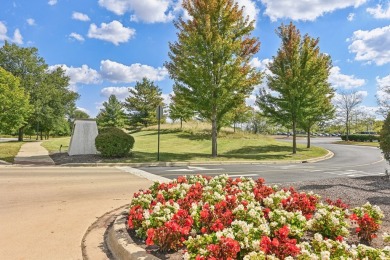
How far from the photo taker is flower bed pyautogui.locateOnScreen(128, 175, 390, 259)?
3.17 m

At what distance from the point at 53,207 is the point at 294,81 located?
78.3 feet

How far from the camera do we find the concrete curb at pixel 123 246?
365 centimetres

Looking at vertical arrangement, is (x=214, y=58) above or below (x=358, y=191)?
above

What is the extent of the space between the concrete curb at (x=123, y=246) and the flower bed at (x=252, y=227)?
19 cm

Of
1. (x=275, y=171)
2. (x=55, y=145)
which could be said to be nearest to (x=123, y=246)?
(x=275, y=171)

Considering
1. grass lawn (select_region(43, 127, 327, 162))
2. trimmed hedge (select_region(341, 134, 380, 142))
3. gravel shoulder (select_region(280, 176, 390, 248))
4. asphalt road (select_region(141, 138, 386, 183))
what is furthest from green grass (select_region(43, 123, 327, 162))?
trimmed hedge (select_region(341, 134, 380, 142))

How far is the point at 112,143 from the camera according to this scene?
57.4 feet

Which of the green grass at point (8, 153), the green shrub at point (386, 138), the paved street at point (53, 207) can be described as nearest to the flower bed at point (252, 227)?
the paved street at point (53, 207)

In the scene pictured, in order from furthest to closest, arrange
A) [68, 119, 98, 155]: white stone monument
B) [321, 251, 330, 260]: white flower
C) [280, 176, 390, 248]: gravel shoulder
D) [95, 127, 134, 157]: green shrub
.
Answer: [68, 119, 98, 155]: white stone monument
[95, 127, 134, 157]: green shrub
[280, 176, 390, 248]: gravel shoulder
[321, 251, 330, 260]: white flower

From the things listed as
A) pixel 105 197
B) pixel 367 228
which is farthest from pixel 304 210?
pixel 105 197

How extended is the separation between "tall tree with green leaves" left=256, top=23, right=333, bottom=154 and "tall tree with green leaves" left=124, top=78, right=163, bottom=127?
3468cm

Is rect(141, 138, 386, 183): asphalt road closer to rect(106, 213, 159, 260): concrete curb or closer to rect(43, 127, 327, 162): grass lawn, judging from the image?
rect(43, 127, 327, 162): grass lawn

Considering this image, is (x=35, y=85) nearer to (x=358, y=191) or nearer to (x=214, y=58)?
(x=214, y=58)

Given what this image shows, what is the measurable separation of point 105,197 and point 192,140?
27086mm
